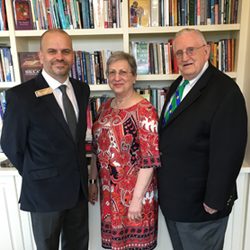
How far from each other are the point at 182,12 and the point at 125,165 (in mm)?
1144

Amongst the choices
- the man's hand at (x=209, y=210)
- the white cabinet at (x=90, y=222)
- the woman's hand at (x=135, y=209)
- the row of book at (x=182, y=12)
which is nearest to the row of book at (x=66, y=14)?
the row of book at (x=182, y=12)

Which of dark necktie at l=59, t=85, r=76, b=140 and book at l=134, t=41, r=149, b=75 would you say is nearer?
dark necktie at l=59, t=85, r=76, b=140

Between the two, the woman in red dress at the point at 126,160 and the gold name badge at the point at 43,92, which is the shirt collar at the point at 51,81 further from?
the woman in red dress at the point at 126,160

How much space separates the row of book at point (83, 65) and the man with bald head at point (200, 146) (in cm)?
71

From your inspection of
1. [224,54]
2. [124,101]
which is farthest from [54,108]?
[224,54]

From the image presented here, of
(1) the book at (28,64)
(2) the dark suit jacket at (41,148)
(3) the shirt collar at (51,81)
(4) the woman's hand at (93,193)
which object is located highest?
(1) the book at (28,64)

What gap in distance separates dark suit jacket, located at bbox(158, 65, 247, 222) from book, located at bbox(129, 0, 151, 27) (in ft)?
2.47

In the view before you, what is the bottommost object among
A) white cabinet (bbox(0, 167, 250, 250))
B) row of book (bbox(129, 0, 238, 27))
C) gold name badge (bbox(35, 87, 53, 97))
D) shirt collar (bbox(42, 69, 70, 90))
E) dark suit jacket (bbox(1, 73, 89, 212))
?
white cabinet (bbox(0, 167, 250, 250))

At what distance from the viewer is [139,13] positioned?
6.00 ft

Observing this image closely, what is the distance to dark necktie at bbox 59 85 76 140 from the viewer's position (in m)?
1.40

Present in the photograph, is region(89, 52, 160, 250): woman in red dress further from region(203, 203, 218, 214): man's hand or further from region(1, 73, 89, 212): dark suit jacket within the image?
region(203, 203, 218, 214): man's hand

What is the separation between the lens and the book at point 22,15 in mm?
1813

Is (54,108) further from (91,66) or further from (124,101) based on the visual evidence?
(91,66)

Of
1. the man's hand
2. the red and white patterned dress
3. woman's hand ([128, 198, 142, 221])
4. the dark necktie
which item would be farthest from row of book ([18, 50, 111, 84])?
the man's hand
